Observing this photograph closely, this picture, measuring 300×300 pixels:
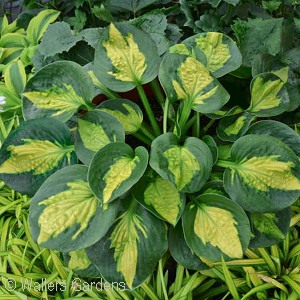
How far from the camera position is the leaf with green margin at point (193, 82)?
1062 mm

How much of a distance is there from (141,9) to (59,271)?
3.11 feet

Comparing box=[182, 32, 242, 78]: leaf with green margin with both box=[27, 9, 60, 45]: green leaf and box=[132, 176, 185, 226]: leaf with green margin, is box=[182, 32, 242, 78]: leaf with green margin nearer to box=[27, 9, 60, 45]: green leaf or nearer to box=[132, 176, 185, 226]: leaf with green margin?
box=[132, 176, 185, 226]: leaf with green margin

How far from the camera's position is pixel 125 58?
3.69 ft

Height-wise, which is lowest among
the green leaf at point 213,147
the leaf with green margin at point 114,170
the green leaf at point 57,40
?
the green leaf at point 213,147

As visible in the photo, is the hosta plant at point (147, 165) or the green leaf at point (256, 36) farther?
the green leaf at point (256, 36)

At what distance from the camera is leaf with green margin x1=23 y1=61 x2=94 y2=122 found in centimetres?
112

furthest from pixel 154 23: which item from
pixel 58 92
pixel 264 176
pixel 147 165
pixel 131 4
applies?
pixel 264 176

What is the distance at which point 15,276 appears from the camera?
3.63 ft

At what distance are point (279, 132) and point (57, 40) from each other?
73 centimetres

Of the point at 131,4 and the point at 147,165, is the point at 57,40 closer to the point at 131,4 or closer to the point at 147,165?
the point at 131,4

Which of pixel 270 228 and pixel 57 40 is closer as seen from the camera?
pixel 270 228

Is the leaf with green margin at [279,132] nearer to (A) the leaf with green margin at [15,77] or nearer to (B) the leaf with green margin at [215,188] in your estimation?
(B) the leaf with green margin at [215,188]

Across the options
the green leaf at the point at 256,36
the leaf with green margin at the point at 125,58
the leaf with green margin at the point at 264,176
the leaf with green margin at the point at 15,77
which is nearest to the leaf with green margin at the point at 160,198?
the leaf with green margin at the point at 264,176

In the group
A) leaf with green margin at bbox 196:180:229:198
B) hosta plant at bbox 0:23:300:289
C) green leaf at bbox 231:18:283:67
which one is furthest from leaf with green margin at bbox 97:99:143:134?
green leaf at bbox 231:18:283:67
